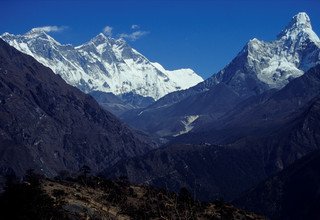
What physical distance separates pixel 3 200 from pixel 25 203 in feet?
49.7

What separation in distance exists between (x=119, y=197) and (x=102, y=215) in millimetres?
26964

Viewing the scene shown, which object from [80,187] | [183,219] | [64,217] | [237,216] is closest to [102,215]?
[64,217]

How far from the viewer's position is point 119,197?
181375 mm

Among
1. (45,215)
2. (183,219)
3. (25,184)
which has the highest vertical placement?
(25,184)

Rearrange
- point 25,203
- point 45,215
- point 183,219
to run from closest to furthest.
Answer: point 183,219, point 45,215, point 25,203

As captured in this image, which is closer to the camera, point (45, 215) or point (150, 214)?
point (45, 215)

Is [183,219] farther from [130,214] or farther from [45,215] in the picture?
[130,214]

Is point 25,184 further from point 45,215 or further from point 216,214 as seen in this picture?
point 216,214

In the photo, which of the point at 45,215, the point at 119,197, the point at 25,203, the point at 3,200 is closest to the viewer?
the point at 45,215

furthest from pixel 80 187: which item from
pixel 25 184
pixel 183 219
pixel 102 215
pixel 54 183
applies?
pixel 183 219

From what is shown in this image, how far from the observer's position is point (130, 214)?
166m

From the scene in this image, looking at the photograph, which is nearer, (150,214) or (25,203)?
(25,203)

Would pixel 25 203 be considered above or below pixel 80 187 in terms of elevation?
below

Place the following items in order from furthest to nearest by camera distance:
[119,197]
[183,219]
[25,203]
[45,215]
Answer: [119,197]
[25,203]
[45,215]
[183,219]
